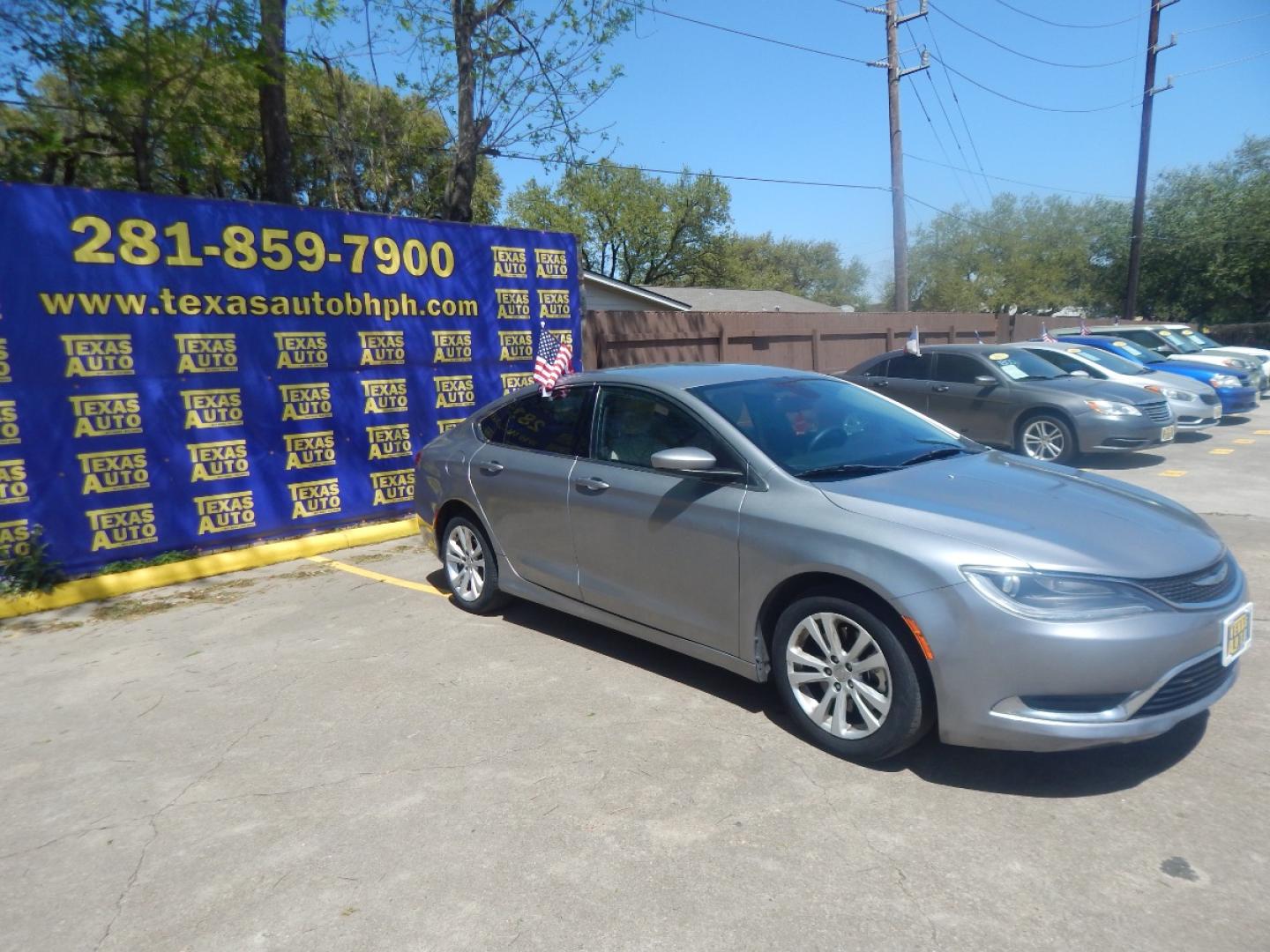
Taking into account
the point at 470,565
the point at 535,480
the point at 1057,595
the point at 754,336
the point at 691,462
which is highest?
the point at 754,336

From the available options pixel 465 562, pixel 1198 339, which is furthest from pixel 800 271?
pixel 465 562

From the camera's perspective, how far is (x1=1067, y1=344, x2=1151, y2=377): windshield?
1251cm

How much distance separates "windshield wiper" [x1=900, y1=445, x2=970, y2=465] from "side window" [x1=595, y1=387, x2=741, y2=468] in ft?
3.04

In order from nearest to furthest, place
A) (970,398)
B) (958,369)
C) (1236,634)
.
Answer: (1236,634), (970,398), (958,369)

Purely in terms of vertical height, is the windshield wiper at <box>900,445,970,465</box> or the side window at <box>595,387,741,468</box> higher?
the side window at <box>595,387,741,468</box>

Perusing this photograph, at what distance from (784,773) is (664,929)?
3.50 feet

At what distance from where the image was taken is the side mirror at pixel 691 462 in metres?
4.10

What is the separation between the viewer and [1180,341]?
62.4 feet

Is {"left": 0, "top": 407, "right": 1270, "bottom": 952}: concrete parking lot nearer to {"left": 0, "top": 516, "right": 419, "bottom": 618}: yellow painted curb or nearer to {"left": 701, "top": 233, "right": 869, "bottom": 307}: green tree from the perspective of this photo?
{"left": 0, "top": 516, "right": 419, "bottom": 618}: yellow painted curb

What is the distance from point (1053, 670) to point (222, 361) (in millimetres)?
6956

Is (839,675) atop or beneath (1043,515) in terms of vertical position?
beneath

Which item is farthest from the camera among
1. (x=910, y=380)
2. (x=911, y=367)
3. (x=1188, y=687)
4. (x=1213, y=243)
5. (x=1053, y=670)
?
(x=1213, y=243)

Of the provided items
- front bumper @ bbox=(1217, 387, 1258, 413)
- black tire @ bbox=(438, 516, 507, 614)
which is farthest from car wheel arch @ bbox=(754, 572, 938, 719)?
front bumper @ bbox=(1217, 387, 1258, 413)

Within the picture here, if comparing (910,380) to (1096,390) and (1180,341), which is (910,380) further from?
(1180,341)
